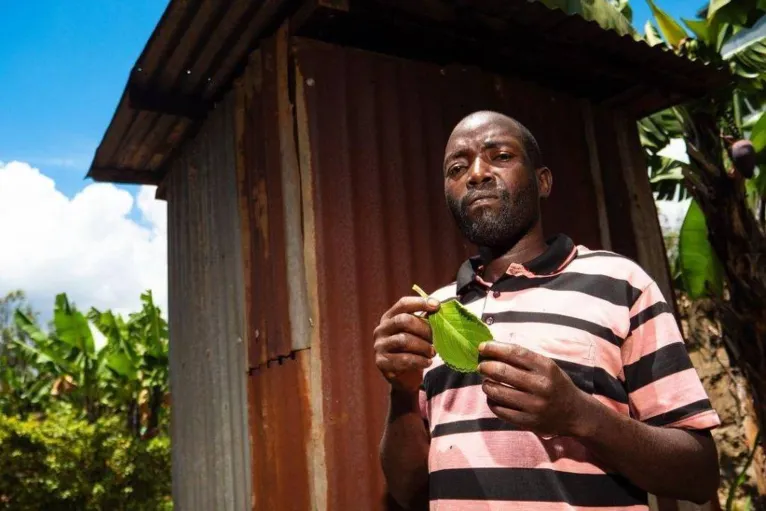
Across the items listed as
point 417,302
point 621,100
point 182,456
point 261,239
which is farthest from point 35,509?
point 417,302

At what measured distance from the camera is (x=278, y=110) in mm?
3268

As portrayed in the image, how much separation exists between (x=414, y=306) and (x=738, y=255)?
4.20 metres

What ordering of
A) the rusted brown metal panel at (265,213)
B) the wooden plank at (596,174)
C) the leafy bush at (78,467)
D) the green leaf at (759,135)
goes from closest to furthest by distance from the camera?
1. the rusted brown metal panel at (265,213)
2. the wooden plank at (596,174)
3. the green leaf at (759,135)
4. the leafy bush at (78,467)

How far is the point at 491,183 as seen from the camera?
1879 millimetres

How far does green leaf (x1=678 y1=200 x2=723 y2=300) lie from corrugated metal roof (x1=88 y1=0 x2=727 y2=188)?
1.24m

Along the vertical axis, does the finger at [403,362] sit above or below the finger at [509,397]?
above

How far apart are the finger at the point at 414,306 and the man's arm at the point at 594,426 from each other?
0.70 ft

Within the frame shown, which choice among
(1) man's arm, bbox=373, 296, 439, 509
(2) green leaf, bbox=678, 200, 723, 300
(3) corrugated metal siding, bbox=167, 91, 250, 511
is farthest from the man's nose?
(2) green leaf, bbox=678, 200, 723, 300

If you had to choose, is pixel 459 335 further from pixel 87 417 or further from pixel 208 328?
pixel 87 417

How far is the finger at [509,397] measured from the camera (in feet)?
4.19

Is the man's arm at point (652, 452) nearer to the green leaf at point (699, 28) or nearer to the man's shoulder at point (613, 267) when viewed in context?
the man's shoulder at point (613, 267)

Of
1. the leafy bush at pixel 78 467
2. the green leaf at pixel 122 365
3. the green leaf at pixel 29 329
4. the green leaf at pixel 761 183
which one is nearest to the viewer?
the green leaf at pixel 761 183

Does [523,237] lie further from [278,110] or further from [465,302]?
[278,110]

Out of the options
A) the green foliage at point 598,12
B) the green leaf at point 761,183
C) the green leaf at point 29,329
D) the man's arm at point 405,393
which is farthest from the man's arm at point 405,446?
the green leaf at point 29,329
